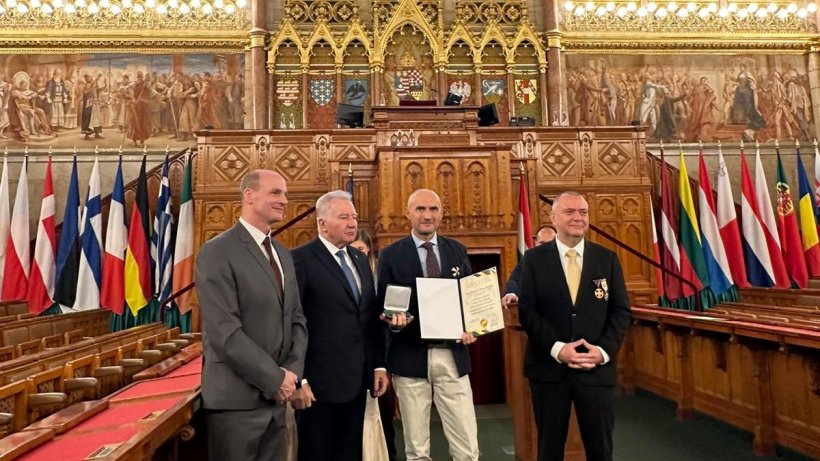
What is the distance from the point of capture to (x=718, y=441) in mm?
4711

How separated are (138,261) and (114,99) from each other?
523cm

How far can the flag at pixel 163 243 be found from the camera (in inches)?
347

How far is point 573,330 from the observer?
2.90 m

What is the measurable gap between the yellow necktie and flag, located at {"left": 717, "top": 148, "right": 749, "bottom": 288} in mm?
7741

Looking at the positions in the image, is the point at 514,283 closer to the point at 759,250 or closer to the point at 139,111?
the point at 759,250

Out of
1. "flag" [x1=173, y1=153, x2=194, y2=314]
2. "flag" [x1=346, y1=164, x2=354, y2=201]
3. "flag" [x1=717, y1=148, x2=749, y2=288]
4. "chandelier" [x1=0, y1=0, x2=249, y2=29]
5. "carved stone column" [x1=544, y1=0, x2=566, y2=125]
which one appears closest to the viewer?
"flag" [x1=346, y1=164, x2=354, y2=201]

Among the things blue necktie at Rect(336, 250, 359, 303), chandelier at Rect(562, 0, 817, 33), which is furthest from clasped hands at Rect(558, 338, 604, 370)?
chandelier at Rect(562, 0, 817, 33)

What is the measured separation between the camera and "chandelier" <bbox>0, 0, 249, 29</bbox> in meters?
12.3

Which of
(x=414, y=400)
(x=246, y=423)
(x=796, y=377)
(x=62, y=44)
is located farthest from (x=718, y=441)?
(x=62, y=44)

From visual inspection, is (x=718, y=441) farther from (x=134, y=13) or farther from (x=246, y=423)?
(x=134, y=13)

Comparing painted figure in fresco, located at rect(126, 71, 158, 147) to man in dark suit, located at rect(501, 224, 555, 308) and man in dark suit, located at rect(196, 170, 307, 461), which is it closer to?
man in dark suit, located at rect(501, 224, 555, 308)

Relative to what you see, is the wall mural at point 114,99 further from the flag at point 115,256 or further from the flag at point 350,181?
the flag at point 350,181

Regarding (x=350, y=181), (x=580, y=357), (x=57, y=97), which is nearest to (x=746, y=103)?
(x=350, y=181)

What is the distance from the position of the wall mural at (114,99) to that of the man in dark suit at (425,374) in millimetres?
10417
